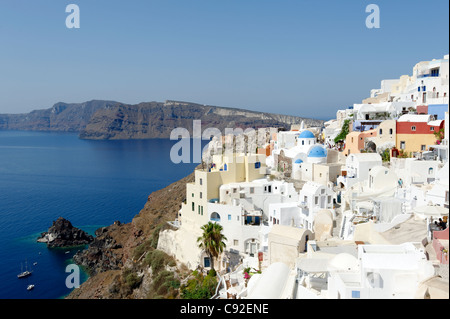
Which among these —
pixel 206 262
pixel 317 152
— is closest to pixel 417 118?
pixel 317 152

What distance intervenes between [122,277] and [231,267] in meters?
12.1

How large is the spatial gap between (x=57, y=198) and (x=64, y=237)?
25036mm

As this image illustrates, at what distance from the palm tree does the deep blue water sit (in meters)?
19.1

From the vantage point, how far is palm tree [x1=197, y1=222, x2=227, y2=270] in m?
25.1

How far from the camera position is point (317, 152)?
31188 mm

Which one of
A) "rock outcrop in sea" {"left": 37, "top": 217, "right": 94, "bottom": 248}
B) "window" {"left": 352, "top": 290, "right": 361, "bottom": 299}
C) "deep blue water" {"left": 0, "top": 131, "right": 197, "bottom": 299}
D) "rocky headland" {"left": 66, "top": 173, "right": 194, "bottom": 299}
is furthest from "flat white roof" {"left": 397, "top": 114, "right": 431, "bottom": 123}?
"rock outcrop in sea" {"left": 37, "top": 217, "right": 94, "bottom": 248}

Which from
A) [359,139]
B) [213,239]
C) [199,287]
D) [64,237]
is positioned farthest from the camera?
[64,237]

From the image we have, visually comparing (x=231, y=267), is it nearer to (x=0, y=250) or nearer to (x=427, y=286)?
(x=427, y=286)

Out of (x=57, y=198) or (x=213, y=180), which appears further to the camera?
(x=57, y=198)

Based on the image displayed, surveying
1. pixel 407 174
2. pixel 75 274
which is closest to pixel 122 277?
pixel 75 274

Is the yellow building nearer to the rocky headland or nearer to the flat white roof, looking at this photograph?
the rocky headland

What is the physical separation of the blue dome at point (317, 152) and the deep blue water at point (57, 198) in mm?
25204
